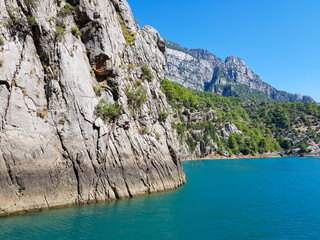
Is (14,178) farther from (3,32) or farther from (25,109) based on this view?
(3,32)

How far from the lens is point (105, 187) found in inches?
1193

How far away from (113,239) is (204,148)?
379 feet

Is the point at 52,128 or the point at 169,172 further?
the point at 169,172

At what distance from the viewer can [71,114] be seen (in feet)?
A: 97.8

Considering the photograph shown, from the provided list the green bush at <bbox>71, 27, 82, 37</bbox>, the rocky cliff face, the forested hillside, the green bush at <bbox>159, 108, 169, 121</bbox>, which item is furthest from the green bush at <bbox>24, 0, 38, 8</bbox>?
the forested hillside

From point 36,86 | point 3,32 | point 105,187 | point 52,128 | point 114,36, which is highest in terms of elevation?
point 114,36

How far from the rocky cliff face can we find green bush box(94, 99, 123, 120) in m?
0.15

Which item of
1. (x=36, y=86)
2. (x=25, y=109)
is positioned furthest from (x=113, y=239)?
(x=36, y=86)

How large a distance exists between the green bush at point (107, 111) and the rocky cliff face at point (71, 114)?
15cm

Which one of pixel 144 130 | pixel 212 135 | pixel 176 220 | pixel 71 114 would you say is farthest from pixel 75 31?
pixel 212 135

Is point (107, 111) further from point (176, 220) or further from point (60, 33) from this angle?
point (176, 220)

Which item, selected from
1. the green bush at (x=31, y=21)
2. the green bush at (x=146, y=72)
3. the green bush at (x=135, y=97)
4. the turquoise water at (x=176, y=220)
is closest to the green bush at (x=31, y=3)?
the green bush at (x=31, y=21)

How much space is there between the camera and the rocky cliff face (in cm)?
2552

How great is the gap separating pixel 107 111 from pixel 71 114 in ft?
16.8
